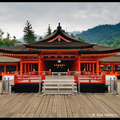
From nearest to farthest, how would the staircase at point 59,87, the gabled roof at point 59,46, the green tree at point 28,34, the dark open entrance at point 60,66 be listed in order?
the staircase at point 59,87, the gabled roof at point 59,46, the dark open entrance at point 60,66, the green tree at point 28,34

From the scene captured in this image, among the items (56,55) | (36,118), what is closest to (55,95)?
(36,118)

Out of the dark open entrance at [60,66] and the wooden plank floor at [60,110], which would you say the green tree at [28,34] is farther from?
the wooden plank floor at [60,110]

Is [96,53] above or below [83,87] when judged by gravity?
above

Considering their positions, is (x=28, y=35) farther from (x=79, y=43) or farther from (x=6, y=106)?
(x=6, y=106)

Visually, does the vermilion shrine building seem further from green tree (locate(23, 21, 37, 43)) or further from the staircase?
green tree (locate(23, 21, 37, 43))

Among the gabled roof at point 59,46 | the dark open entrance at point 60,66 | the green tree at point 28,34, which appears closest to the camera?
the gabled roof at point 59,46

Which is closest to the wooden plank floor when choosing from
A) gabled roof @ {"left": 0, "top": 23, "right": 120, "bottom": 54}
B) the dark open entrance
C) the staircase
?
the staircase

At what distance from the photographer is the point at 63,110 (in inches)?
250

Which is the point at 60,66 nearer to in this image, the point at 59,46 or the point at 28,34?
the point at 59,46

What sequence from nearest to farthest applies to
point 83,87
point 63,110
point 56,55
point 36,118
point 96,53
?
point 36,118, point 63,110, point 83,87, point 96,53, point 56,55

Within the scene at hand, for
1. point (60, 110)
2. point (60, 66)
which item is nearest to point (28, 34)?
point (60, 66)

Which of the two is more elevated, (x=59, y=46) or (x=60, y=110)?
(x=59, y=46)

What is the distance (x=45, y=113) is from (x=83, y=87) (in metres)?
5.51

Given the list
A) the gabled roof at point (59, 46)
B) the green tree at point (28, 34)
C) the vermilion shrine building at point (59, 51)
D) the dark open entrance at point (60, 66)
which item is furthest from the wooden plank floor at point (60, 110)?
the green tree at point (28, 34)
